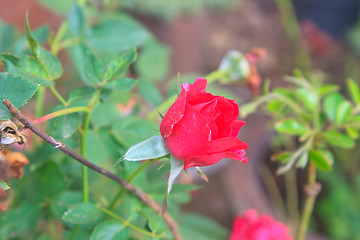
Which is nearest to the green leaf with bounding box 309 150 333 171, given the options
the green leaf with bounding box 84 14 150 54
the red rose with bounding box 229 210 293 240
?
the red rose with bounding box 229 210 293 240

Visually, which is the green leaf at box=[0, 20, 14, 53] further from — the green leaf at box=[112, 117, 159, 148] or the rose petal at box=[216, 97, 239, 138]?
the rose petal at box=[216, 97, 239, 138]

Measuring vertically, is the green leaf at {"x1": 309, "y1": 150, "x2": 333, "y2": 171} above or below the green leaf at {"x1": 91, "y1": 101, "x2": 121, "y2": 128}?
below

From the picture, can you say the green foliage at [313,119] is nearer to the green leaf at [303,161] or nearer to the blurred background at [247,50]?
the green leaf at [303,161]

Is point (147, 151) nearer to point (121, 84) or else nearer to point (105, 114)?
point (121, 84)

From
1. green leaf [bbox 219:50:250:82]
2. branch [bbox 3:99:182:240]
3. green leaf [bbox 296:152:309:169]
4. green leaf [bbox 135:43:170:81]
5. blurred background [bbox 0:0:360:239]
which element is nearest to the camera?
branch [bbox 3:99:182:240]

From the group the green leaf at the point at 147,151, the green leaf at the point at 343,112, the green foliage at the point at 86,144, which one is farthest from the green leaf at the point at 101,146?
the green leaf at the point at 343,112

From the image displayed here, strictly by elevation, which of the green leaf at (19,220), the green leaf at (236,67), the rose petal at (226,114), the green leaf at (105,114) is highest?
the green leaf at (105,114)

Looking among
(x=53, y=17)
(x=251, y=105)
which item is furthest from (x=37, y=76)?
(x=53, y=17)
